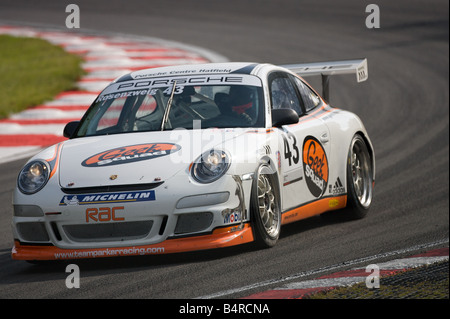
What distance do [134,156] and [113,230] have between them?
0.52 meters

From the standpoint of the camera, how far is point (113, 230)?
568cm

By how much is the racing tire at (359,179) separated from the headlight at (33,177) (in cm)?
264

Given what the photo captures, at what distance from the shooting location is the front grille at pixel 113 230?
567 centimetres

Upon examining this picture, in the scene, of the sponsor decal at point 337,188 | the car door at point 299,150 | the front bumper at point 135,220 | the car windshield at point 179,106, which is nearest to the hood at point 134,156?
the front bumper at point 135,220

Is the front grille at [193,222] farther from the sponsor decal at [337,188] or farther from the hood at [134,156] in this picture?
the sponsor decal at [337,188]

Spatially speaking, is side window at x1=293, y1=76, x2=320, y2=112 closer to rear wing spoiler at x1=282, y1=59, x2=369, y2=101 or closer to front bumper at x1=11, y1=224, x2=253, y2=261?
rear wing spoiler at x1=282, y1=59, x2=369, y2=101

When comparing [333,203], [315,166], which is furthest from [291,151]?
[333,203]

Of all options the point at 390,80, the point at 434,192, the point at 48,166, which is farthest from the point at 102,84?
the point at 48,166

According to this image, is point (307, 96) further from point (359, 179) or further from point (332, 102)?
point (332, 102)

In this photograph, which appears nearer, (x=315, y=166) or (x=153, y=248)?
(x=153, y=248)

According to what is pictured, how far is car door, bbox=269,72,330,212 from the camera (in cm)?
654

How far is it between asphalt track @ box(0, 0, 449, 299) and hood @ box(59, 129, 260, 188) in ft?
1.89

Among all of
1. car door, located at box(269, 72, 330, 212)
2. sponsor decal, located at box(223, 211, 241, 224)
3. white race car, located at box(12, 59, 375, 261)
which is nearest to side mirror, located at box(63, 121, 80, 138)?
white race car, located at box(12, 59, 375, 261)

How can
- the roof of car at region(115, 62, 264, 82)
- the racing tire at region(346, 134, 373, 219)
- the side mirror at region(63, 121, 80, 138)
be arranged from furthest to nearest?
the racing tire at region(346, 134, 373, 219) < the roof of car at region(115, 62, 264, 82) < the side mirror at region(63, 121, 80, 138)
